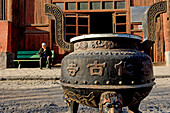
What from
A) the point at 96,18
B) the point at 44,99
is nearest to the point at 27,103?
the point at 44,99

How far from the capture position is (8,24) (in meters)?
6.71

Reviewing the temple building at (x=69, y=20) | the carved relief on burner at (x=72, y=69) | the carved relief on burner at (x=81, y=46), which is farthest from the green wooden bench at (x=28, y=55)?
the carved relief on burner at (x=72, y=69)

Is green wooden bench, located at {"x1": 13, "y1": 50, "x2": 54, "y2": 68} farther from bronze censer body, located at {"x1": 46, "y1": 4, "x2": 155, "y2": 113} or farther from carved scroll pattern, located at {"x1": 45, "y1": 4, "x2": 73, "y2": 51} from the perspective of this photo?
bronze censer body, located at {"x1": 46, "y1": 4, "x2": 155, "y2": 113}

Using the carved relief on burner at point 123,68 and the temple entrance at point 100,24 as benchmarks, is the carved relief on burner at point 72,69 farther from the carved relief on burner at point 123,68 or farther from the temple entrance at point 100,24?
the temple entrance at point 100,24

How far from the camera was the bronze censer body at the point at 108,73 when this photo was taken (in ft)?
3.29

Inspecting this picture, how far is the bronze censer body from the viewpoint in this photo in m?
1.00

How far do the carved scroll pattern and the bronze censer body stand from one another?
1.30 ft

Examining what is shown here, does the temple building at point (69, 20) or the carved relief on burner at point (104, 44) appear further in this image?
the temple building at point (69, 20)

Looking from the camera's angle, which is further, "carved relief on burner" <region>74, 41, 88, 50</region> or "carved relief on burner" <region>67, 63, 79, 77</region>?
"carved relief on burner" <region>74, 41, 88, 50</region>

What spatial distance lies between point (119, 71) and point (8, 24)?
24.4ft

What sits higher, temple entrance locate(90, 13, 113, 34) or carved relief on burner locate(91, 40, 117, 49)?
temple entrance locate(90, 13, 113, 34)

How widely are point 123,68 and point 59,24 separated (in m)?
0.97

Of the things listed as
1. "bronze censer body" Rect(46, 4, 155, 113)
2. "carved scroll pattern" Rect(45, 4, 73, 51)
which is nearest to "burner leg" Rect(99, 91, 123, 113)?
"bronze censer body" Rect(46, 4, 155, 113)

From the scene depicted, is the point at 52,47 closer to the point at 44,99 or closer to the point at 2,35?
the point at 2,35
